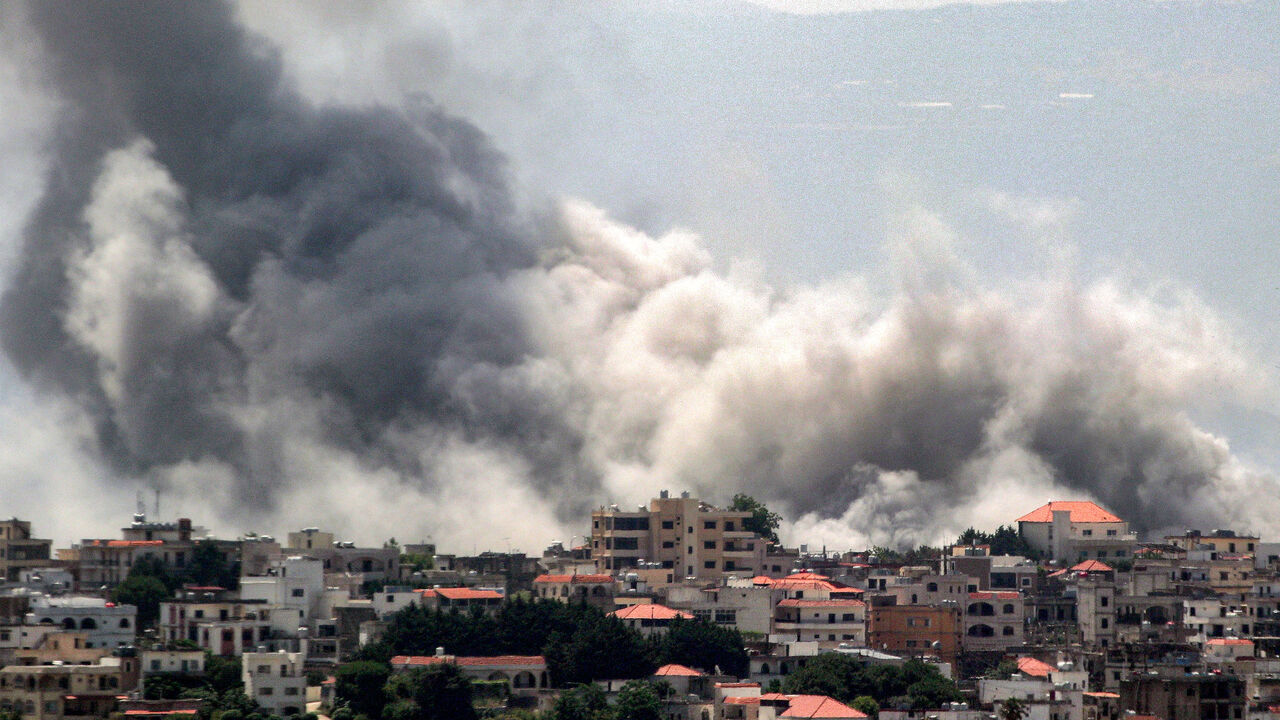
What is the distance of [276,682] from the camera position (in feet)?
260

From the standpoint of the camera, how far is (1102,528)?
367 ft

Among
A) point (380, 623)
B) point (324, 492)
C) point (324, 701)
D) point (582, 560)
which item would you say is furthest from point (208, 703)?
point (324, 492)

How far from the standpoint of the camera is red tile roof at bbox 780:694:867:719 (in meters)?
78.8

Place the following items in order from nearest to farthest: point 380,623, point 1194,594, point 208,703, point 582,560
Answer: point 208,703 < point 380,623 < point 1194,594 < point 582,560

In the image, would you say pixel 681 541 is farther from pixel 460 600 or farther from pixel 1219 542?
pixel 1219 542

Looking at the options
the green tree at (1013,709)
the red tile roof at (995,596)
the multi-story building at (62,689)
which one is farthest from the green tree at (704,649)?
the multi-story building at (62,689)

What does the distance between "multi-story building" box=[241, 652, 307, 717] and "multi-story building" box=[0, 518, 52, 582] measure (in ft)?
53.5

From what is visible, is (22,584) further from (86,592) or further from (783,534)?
(783,534)

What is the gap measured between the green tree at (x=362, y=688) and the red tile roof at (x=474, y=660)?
2.08m

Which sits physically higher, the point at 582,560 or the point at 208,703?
the point at 582,560

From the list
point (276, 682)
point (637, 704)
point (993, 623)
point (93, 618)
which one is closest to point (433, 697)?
point (276, 682)

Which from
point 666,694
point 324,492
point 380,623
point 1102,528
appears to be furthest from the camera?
point 324,492

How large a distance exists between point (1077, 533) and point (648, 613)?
1045 inches

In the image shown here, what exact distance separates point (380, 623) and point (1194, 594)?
79.1 feet
